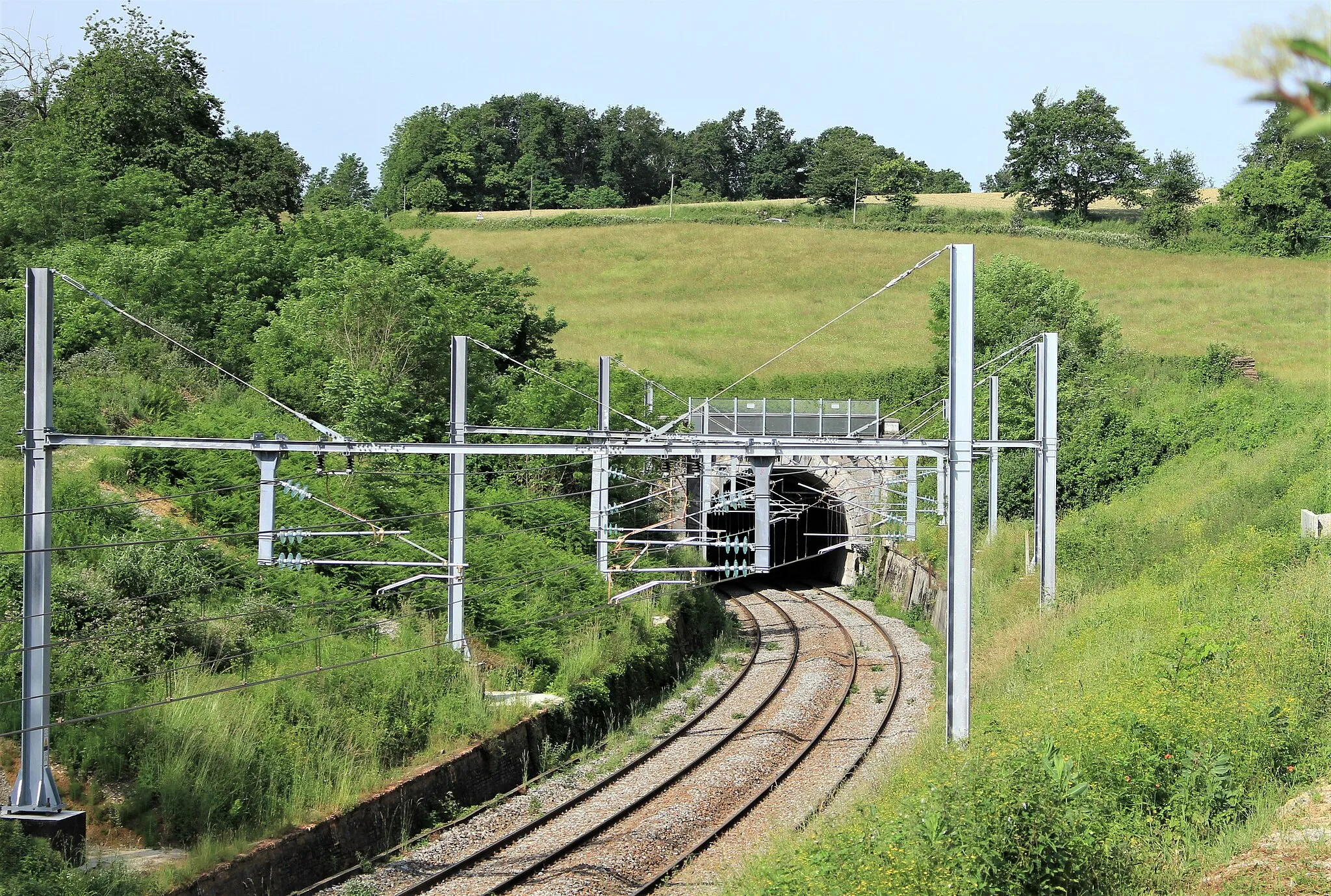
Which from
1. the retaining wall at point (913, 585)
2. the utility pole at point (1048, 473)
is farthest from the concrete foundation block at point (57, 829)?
the retaining wall at point (913, 585)

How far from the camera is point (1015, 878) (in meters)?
8.55

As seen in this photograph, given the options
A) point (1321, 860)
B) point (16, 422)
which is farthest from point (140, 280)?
point (1321, 860)

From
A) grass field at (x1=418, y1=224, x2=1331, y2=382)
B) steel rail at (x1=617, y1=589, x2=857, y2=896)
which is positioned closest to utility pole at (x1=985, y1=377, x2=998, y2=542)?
steel rail at (x1=617, y1=589, x2=857, y2=896)

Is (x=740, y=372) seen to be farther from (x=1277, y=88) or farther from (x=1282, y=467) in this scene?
(x=1277, y=88)

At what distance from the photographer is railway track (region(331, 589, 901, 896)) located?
44.1ft

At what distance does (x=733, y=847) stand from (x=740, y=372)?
40.9 metres

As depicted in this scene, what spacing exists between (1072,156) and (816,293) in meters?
25.5

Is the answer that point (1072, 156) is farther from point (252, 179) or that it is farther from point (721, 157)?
point (252, 179)

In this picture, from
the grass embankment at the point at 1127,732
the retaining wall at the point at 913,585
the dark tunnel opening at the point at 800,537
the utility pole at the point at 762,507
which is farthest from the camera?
the dark tunnel opening at the point at 800,537

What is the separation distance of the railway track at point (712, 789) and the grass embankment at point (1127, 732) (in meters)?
2.02

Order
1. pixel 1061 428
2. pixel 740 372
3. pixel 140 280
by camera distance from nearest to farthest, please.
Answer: pixel 140 280, pixel 1061 428, pixel 740 372

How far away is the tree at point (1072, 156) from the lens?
254 ft

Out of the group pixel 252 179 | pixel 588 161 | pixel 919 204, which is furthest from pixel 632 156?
pixel 252 179

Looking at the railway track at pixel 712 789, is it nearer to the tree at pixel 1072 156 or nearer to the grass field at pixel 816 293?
the grass field at pixel 816 293
